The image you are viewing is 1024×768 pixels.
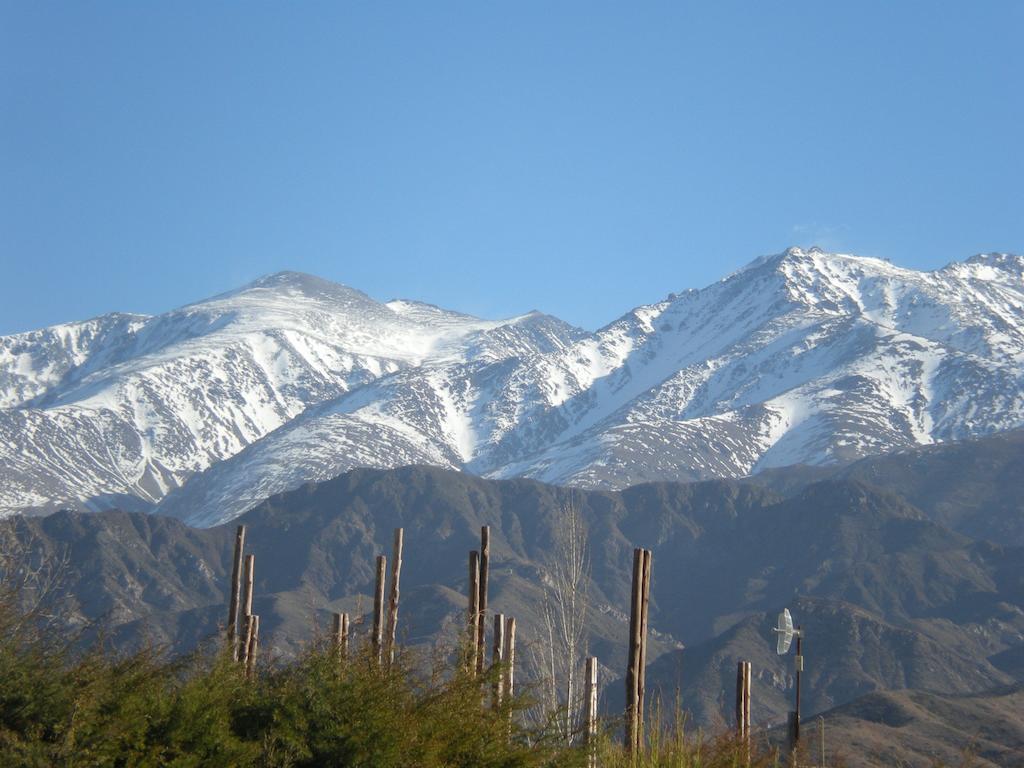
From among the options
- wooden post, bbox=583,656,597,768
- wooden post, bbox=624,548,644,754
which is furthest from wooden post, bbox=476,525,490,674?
wooden post, bbox=624,548,644,754

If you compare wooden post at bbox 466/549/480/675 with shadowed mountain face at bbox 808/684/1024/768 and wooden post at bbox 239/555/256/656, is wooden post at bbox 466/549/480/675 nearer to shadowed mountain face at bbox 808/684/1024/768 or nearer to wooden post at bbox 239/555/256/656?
wooden post at bbox 239/555/256/656

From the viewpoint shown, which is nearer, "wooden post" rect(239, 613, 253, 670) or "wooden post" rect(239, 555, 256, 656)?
"wooden post" rect(239, 613, 253, 670)

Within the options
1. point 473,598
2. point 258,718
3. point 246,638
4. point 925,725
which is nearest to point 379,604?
point 246,638

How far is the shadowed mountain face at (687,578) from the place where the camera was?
4680 inches

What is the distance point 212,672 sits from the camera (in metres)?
11.4

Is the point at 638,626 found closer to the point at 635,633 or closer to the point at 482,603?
the point at 635,633

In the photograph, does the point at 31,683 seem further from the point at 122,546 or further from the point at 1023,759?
the point at 122,546

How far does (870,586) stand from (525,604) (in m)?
40.8

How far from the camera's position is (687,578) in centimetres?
17875

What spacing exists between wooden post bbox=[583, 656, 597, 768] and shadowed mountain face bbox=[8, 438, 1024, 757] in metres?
77.8

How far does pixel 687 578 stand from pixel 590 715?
166 meters

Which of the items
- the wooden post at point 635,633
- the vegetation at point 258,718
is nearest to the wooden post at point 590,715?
the vegetation at point 258,718

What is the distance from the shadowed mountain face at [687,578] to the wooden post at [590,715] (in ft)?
255

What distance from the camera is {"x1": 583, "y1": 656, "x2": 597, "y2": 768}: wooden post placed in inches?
476
